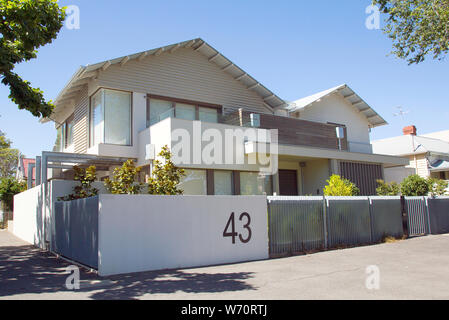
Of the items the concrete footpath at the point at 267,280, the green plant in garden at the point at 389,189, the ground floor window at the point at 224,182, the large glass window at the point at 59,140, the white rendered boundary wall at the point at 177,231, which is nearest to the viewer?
the concrete footpath at the point at 267,280

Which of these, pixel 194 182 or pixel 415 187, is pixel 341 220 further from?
pixel 415 187

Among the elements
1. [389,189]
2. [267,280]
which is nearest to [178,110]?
[267,280]

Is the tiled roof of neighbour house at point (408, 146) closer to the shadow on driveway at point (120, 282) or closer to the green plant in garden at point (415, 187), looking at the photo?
the green plant in garden at point (415, 187)

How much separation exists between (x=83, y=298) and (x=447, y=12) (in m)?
13.5

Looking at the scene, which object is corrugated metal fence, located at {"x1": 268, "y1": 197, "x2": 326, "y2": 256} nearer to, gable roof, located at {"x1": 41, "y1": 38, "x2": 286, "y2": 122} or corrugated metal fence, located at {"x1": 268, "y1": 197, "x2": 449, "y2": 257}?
corrugated metal fence, located at {"x1": 268, "y1": 197, "x2": 449, "y2": 257}

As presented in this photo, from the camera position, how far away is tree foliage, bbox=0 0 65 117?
1016cm

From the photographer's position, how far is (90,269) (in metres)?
8.92

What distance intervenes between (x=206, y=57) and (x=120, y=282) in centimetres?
1215

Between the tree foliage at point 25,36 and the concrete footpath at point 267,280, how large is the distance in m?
4.58

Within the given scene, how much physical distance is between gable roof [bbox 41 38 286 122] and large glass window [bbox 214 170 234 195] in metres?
5.23

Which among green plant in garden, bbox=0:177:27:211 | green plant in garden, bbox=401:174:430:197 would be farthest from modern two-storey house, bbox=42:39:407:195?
green plant in garden, bbox=0:177:27:211

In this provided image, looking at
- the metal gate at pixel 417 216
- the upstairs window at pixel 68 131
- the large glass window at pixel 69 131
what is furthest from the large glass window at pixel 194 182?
the metal gate at pixel 417 216

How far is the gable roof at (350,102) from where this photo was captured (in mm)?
19922

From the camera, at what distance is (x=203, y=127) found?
1382cm
